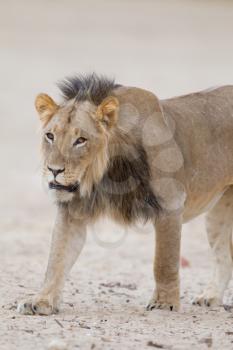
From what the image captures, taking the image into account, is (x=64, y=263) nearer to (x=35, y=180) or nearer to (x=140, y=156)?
(x=140, y=156)

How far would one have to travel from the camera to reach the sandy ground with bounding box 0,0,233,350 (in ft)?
15.4

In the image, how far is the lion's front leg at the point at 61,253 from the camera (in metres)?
5.19

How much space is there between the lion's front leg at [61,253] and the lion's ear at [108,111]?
1.68 feet

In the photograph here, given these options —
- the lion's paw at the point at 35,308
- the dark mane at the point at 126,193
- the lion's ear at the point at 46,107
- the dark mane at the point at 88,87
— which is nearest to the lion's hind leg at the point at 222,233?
the dark mane at the point at 126,193

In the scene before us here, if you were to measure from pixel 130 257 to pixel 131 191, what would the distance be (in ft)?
10.1

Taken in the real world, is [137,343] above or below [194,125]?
below

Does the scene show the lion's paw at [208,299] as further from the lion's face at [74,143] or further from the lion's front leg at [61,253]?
the lion's face at [74,143]

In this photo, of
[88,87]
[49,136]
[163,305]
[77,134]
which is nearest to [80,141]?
[77,134]

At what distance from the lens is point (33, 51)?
21.6m

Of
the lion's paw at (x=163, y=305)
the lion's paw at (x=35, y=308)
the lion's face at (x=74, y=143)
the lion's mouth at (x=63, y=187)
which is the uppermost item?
the lion's face at (x=74, y=143)

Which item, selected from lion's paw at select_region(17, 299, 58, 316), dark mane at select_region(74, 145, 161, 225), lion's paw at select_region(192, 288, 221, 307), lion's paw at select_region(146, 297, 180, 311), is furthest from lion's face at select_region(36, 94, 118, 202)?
lion's paw at select_region(192, 288, 221, 307)

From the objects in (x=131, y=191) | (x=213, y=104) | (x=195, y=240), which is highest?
(x=213, y=104)

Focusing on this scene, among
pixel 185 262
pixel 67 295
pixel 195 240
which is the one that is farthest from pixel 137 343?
pixel 195 240

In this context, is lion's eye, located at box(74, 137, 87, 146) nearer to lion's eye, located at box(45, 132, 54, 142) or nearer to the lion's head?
the lion's head
